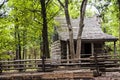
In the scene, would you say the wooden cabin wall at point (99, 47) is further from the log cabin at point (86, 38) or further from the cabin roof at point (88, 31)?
the cabin roof at point (88, 31)

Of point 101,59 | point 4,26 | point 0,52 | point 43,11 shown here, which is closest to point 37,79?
point 101,59

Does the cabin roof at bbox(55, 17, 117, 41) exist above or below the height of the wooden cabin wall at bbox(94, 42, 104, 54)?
above

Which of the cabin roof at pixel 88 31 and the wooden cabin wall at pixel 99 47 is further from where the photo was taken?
the wooden cabin wall at pixel 99 47

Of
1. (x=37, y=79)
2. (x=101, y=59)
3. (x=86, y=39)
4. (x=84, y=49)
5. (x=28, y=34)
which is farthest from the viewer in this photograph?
(x=28, y=34)

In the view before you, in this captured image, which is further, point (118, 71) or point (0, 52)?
point (0, 52)

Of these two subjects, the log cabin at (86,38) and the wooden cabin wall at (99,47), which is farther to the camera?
the wooden cabin wall at (99,47)

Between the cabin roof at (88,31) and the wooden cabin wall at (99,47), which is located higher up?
the cabin roof at (88,31)

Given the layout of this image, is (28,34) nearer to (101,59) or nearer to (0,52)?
(0,52)

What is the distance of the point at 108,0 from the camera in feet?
95.5

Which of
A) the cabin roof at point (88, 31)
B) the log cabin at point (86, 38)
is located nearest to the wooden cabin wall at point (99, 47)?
the log cabin at point (86, 38)

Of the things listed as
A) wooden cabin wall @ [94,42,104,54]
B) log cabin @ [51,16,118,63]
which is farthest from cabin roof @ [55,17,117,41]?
wooden cabin wall @ [94,42,104,54]

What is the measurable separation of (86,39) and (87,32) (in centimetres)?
182

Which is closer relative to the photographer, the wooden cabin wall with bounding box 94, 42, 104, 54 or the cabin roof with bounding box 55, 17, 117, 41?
the cabin roof with bounding box 55, 17, 117, 41

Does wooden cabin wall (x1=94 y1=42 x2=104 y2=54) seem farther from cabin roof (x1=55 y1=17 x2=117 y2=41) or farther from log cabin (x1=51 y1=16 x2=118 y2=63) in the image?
cabin roof (x1=55 y1=17 x2=117 y2=41)
